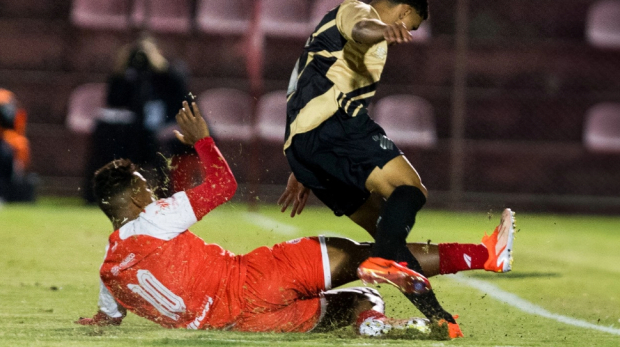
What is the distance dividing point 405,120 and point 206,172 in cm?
988

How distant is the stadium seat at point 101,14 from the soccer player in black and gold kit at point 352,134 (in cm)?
973

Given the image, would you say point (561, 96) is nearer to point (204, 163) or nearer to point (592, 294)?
point (592, 294)

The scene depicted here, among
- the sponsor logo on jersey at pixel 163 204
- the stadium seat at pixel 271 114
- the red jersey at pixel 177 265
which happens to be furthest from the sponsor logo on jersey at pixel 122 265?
the stadium seat at pixel 271 114

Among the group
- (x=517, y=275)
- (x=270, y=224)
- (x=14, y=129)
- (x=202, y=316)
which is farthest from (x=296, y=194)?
(x=14, y=129)

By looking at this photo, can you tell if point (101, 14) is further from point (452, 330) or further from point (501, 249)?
point (452, 330)

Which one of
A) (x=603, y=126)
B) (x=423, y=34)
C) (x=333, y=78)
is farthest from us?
(x=603, y=126)

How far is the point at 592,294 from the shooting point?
7.22 m

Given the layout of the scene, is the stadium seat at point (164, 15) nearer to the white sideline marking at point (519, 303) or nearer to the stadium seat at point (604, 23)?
the stadium seat at point (604, 23)

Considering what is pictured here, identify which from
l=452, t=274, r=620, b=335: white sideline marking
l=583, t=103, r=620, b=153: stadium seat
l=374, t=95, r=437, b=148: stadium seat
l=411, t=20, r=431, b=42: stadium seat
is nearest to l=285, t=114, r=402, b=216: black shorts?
l=452, t=274, r=620, b=335: white sideline marking

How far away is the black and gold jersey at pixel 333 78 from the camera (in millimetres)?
5316

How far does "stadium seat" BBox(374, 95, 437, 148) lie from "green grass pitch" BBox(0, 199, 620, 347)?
1275 millimetres

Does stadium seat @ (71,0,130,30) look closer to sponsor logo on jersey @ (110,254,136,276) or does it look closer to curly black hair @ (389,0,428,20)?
curly black hair @ (389,0,428,20)

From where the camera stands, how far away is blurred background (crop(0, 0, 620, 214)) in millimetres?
14516

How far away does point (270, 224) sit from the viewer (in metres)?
11.7
